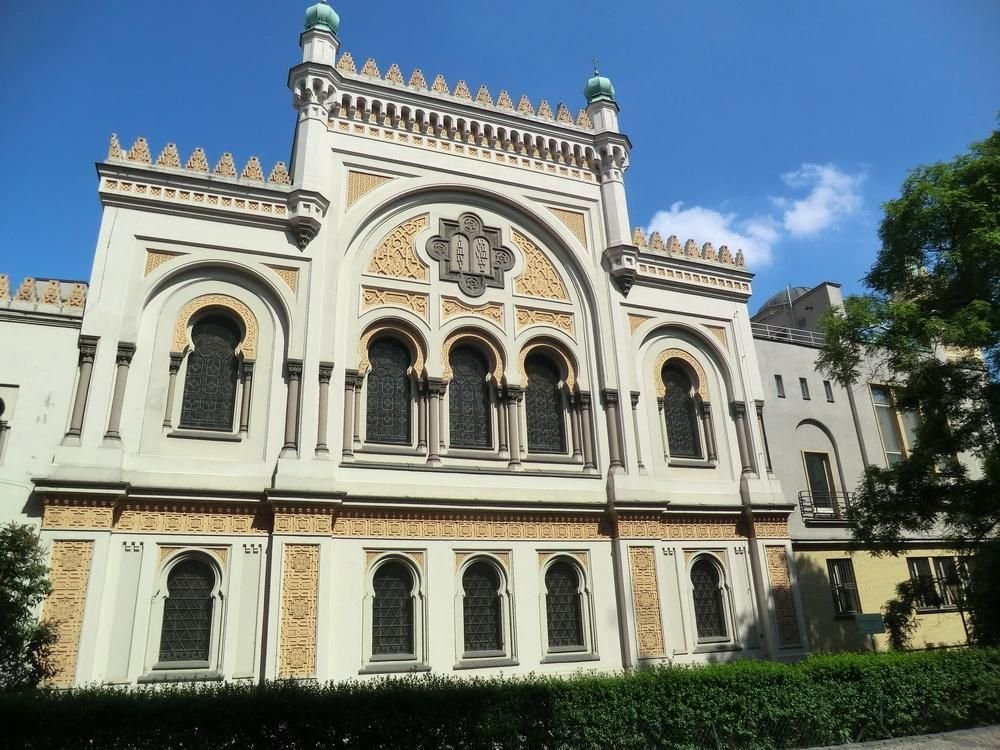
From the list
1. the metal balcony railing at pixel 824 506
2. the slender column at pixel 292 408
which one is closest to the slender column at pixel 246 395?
the slender column at pixel 292 408

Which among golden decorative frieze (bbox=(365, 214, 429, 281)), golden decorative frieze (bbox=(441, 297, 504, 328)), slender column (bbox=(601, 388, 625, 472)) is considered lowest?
slender column (bbox=(601, 388, 625, 472))

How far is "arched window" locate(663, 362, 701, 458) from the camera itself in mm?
19828

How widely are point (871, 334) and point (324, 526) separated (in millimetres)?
12967

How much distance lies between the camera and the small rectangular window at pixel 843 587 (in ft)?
65.1

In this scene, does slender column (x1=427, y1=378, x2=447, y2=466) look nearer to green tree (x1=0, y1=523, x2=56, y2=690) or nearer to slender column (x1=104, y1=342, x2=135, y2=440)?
slender column (x1=104, y1=342, x2=135, y2=440)

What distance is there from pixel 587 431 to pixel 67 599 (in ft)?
38.3

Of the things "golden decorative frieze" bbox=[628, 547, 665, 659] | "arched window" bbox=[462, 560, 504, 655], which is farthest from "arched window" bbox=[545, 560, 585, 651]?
"golden decorative frieze" bbox=[628, 547, 665, 659]

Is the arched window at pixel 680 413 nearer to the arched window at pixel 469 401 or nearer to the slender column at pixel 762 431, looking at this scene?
the slender column at pixel 762 431

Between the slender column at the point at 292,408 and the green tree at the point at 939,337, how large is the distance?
12225mm

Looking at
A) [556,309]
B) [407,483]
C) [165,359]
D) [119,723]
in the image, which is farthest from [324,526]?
[556,309]

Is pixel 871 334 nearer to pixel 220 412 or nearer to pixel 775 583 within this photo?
pixel 775 583

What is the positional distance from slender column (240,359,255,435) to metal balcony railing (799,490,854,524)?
15.2 meters

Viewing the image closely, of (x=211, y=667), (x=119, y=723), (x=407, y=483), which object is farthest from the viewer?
(x=407, y=483)

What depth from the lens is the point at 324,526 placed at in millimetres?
14656
